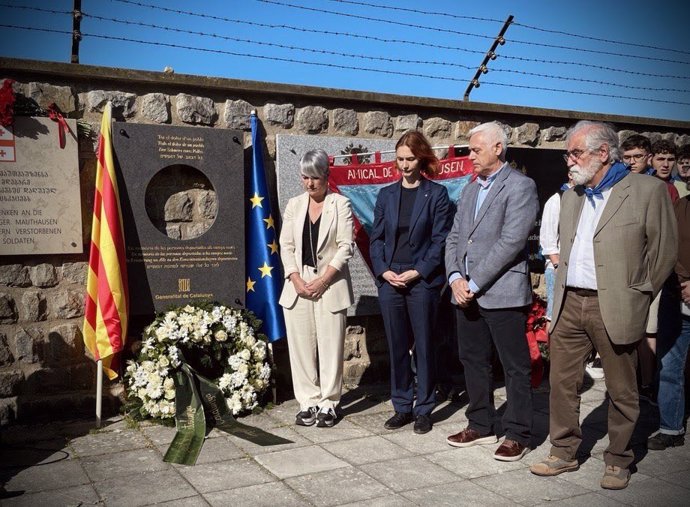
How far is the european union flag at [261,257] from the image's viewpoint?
5.23m

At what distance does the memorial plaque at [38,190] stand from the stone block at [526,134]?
4.06 meters

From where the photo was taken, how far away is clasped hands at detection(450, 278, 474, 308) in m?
3.97

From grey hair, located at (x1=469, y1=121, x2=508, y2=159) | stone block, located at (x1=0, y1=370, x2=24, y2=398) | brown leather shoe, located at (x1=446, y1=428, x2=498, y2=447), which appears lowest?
brown leather shoe, located at (x1=446, y1=428, x2=498, y2=447)

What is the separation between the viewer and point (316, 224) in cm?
473

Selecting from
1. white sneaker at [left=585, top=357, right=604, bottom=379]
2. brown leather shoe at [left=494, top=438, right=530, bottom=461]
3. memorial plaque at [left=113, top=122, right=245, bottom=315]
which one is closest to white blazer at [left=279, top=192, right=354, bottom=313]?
memorial plaque at [left=113, top=122, right=245, bottom=315]

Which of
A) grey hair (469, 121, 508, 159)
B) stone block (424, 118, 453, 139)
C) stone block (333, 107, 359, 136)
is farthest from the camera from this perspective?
stone block (424, 118, 453, 139)

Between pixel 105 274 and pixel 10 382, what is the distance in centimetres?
99

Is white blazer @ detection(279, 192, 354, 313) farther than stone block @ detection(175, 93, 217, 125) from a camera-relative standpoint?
No

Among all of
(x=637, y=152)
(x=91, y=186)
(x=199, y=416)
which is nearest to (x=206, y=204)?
(x=91, y=186)

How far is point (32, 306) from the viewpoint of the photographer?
15.4ft

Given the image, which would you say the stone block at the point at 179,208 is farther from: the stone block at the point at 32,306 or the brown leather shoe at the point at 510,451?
the brown leather shoe at the point at 510,451

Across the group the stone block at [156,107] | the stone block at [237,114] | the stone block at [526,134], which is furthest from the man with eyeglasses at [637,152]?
the stone block at [156,107]

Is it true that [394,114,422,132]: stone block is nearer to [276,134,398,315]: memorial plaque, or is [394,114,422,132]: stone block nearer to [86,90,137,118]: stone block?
[276,134,398,315]: memorial plaque

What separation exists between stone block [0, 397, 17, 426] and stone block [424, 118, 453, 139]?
3996mm
